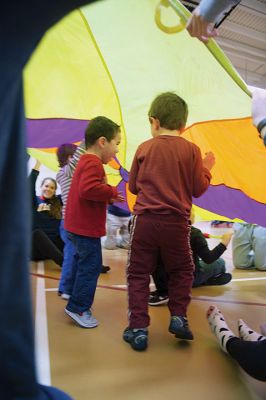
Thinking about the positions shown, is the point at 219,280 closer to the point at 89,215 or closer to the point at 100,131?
the point at 89,215

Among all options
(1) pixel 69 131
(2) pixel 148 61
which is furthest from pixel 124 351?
(1) pixel 69 131

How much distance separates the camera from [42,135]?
80.0 inches

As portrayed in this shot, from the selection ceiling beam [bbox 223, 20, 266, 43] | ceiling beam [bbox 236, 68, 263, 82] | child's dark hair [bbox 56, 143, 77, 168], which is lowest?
child's dark hair [bbox 56, 143, 77, 168]

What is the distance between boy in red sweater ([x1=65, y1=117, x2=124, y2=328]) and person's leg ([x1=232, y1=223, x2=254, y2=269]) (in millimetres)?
1358

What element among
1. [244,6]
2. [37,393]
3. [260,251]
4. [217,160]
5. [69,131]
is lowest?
[260,251]

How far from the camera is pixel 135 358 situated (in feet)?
3.13

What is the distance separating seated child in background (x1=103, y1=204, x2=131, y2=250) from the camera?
10.2 ft

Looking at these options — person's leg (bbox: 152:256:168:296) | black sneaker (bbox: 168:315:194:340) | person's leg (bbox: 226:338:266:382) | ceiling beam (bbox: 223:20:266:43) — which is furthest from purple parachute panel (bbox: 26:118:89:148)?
ceiling beam (bbox: 223:20:266:43)

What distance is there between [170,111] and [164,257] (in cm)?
50

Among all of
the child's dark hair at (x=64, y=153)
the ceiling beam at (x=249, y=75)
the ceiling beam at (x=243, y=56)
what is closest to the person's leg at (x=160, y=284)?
the child's dark hair at (x=64, y=153)

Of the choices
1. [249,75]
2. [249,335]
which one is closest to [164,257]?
[249,335]

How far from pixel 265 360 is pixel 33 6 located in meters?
0.82

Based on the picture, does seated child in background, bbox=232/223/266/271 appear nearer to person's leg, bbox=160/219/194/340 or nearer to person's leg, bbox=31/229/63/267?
person's leg, bbox=31/229/63/267

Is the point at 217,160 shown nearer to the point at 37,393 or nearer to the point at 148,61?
the point at 148,61
